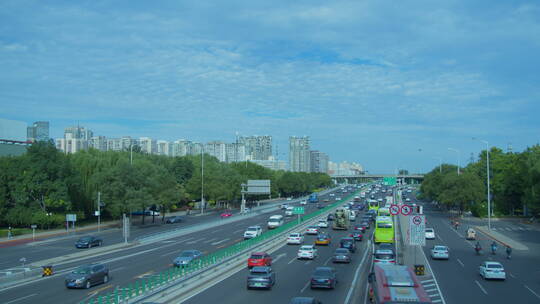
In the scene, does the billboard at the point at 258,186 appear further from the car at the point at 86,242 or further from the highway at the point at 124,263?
the car at the point at 86,242

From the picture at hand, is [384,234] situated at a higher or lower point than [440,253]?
higher

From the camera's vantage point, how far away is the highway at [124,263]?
79.3 ft

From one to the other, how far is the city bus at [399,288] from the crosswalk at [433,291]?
584cm

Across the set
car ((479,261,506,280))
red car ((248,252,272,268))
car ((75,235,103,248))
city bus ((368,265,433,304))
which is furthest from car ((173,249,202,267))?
car ((479,261,506,280))

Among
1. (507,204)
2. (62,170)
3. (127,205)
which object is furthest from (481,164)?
(62,170)

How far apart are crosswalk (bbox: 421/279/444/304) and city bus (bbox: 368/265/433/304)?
584 cm

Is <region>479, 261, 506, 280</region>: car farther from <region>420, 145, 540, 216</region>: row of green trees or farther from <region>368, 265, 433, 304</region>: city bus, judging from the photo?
<region>420, 145, 540, 216</region>: row of green trees

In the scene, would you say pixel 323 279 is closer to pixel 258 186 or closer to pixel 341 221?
pixel 341 221

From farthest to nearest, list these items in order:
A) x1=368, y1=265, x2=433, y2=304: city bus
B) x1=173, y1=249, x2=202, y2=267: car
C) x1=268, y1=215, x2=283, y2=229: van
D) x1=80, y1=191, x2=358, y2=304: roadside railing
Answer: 1. x1=268, y1=215, x2=283, y2=229: van
2. x1=173, y1=249, x2=202, y2=267: car
3. x1=80, y1=191, x2=358, y2=304: roadside railing
4. x1=368, y1=265, x2=433, y2=304: city bus

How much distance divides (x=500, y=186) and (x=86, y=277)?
85495mm

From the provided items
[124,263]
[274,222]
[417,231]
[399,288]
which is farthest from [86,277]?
[274,222]

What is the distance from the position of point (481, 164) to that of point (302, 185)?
66235 millimetres

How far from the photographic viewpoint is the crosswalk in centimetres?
2252

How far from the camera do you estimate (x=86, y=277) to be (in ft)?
85.3
